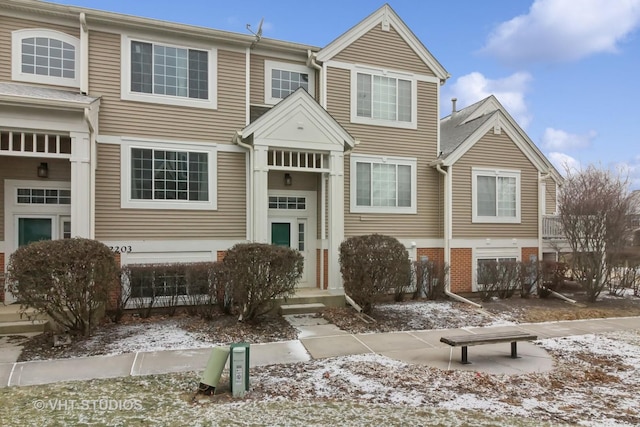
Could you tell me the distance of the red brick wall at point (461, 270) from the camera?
1276 cm

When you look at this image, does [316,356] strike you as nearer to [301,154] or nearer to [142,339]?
[142,339]

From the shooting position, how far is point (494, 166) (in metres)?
13.4

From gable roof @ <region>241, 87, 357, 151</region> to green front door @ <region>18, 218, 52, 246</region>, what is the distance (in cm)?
499

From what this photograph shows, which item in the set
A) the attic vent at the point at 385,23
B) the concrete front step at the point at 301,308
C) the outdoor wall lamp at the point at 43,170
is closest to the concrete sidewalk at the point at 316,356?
the concrete front step at the point at 301,308

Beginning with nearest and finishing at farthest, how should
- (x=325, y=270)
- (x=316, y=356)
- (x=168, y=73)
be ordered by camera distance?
(x=316, y=356) → (x=168, y=73) → (x=325, y=270)

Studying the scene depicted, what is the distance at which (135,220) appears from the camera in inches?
396

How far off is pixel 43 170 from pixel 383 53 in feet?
30.7

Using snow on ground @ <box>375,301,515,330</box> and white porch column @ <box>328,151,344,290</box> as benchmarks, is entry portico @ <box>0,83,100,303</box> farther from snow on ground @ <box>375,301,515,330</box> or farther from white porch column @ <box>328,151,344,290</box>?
snow on ground @ <box>375,301,515,330</box>

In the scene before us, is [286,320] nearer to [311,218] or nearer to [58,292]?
[311,218]

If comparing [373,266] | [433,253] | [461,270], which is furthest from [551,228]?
[373,266]

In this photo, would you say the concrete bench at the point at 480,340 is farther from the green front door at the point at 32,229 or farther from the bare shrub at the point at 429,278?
the green front door at the point at 32,229

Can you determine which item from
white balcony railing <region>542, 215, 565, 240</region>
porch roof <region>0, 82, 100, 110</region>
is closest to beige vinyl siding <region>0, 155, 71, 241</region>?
porch roof <region>0, 82, 100, 110</region>

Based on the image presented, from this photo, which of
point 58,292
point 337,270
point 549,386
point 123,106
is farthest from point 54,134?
point 549,386

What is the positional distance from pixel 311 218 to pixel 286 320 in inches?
138
